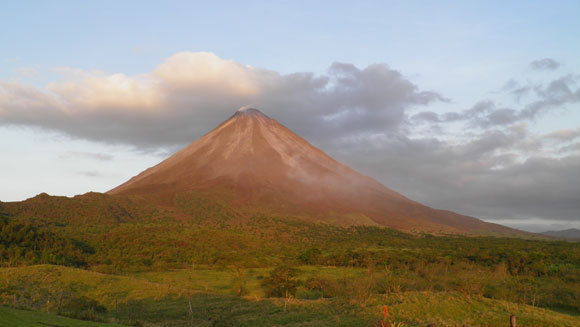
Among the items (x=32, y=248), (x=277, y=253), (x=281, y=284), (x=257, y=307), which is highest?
(x=32, y=248)

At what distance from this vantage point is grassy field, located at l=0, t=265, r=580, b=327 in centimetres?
1603

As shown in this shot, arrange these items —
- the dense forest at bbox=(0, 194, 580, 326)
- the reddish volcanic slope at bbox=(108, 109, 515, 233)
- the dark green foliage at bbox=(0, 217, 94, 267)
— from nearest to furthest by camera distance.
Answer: the dense forest at bbox=(0, 194, 580, 326)
the dark green foliage at bbox=(0, 217, 94, 267)
the reddish volcanic slope at bbox=(108, 109, 515, 233)

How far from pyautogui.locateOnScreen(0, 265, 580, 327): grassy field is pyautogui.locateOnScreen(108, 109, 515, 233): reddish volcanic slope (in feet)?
190

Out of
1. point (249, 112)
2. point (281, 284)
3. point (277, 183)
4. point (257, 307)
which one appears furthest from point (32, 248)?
point (249, 112)

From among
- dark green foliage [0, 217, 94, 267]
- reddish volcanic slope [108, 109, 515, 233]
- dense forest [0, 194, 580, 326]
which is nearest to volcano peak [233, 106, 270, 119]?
reddish volcanic slope [108, 109, 515, 233]

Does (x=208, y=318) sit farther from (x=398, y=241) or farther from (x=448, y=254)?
(x=398, y=241)

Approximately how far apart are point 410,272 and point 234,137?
9399 cm

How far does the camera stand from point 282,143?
128m

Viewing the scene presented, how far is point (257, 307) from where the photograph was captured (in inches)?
833

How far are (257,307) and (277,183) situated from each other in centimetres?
8133

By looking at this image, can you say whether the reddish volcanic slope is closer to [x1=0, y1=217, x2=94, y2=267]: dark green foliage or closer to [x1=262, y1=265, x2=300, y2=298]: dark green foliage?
[x1=0, y1=217, x2=94, y2=267]: dark green foliage

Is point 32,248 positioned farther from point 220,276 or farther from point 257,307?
point 257,307

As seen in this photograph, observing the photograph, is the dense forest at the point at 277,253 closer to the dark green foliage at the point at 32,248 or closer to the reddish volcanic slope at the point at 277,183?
the dark green foliage at the point at 32,248

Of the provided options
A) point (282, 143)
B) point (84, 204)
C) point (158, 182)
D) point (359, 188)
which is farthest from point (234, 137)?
point (84, 204)
